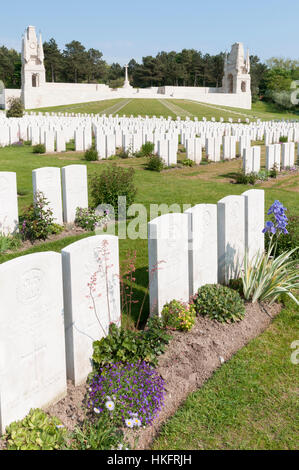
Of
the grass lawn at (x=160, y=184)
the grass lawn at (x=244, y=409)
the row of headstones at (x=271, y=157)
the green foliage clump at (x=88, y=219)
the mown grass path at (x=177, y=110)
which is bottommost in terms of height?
the grass lawn at (x=244, y=409)

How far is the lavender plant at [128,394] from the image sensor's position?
3252mm

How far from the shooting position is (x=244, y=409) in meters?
3.53

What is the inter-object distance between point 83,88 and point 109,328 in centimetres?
6090

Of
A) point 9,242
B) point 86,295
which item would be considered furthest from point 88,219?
point 86,295

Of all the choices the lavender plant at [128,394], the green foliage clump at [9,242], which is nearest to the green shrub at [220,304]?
the lavender plant at [128,394]

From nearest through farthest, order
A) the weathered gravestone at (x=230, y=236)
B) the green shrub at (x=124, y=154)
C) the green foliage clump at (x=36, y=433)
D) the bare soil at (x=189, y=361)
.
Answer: the green foliage clump at (x=36, y=433) → the bare soil at (x=189, y=361) → the weathered gravestone at (x=230, y=236) → the green shrub at (x=124, y=154)

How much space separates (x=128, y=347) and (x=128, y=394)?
51 cm

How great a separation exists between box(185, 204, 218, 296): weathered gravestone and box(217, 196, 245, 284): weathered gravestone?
0.45ft

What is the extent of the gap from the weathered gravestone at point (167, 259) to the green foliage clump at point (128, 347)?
1.54 feet

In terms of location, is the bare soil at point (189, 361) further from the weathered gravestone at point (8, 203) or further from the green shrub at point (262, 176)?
the green shrub at point (262, 176)

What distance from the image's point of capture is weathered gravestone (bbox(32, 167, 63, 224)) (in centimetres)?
723

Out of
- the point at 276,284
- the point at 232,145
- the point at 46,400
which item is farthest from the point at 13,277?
the point at 232,145

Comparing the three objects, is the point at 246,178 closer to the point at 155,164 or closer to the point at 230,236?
the point at 155,164
